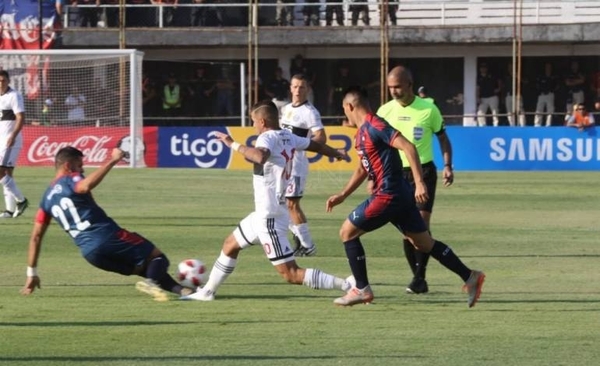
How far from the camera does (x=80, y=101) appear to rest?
3372cm

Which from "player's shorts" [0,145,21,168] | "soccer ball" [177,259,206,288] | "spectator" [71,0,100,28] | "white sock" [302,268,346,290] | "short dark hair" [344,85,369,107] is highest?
"spectator" [71,0,100,28]

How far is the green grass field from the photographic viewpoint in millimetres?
8852

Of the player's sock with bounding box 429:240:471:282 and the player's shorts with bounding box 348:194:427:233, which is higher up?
the player's shorts with bounding box 348:194:427:233

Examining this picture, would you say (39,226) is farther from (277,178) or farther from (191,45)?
(191,45)

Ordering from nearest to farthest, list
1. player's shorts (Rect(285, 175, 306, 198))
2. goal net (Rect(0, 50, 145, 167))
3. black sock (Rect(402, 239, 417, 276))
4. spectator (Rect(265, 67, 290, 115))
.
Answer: black sock (Rect(402, 239, 417, 276))
player's shorts (Rect(285, 175, 306, 198))
goal net (Rect(0, 50, 145, 167))
spectator (Rect(265, 67, 290, 115))

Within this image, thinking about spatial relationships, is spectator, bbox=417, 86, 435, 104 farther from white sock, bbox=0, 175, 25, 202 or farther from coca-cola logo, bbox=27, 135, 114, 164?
coca-cola logo, bbox=27, 135, 114, 164

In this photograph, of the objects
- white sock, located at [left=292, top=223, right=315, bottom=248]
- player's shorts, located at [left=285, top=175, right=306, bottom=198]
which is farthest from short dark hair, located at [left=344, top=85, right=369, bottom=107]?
player's shorts, located at [left=285, top=175, right=306, bottom=198]

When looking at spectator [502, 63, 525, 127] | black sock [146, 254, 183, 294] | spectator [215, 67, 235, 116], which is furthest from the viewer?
spectator [215, 67, 235, 116]

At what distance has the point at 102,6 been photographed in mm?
41156

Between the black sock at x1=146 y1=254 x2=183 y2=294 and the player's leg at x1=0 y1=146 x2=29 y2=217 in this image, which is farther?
the player's leg at x1=0 y1=146 x2=29 y2=217

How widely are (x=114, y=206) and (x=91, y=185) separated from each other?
1089 cm

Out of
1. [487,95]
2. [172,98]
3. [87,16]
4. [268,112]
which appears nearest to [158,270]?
[268,112]

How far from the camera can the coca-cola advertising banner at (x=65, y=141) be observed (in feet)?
105

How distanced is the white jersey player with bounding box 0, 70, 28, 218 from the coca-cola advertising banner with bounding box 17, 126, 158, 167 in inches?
485
